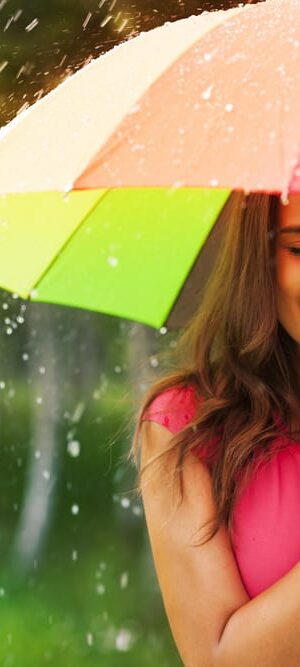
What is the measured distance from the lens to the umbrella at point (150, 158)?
7.32 feet

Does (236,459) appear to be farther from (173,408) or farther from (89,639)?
(89,639)

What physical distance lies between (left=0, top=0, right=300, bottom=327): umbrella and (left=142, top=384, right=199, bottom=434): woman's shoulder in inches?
14.0

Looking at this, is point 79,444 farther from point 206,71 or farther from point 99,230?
point 206,71

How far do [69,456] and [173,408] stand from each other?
22.2ft

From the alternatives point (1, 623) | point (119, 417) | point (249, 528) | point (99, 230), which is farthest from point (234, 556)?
point (119, 417)

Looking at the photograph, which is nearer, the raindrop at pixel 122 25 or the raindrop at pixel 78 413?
the raindrop at pixel 122 25

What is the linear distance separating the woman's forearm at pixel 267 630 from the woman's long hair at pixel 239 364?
0.23 m

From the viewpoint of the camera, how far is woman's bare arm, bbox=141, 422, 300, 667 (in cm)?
263

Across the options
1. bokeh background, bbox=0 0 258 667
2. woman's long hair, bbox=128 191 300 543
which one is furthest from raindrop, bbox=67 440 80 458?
woman's long hair, bbox=128 191 300 543

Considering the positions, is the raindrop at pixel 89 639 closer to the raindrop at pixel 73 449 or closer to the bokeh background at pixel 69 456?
the bokeh background at pixel 69 456

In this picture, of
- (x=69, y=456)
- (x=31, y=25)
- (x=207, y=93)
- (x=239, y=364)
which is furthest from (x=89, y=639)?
(x=207, y=93)

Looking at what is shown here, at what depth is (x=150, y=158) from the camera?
226 centimetres

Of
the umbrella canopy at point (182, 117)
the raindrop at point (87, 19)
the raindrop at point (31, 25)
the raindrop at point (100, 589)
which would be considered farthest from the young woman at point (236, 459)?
the raindrop at point (100, 589)

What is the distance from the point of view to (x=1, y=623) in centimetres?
736
